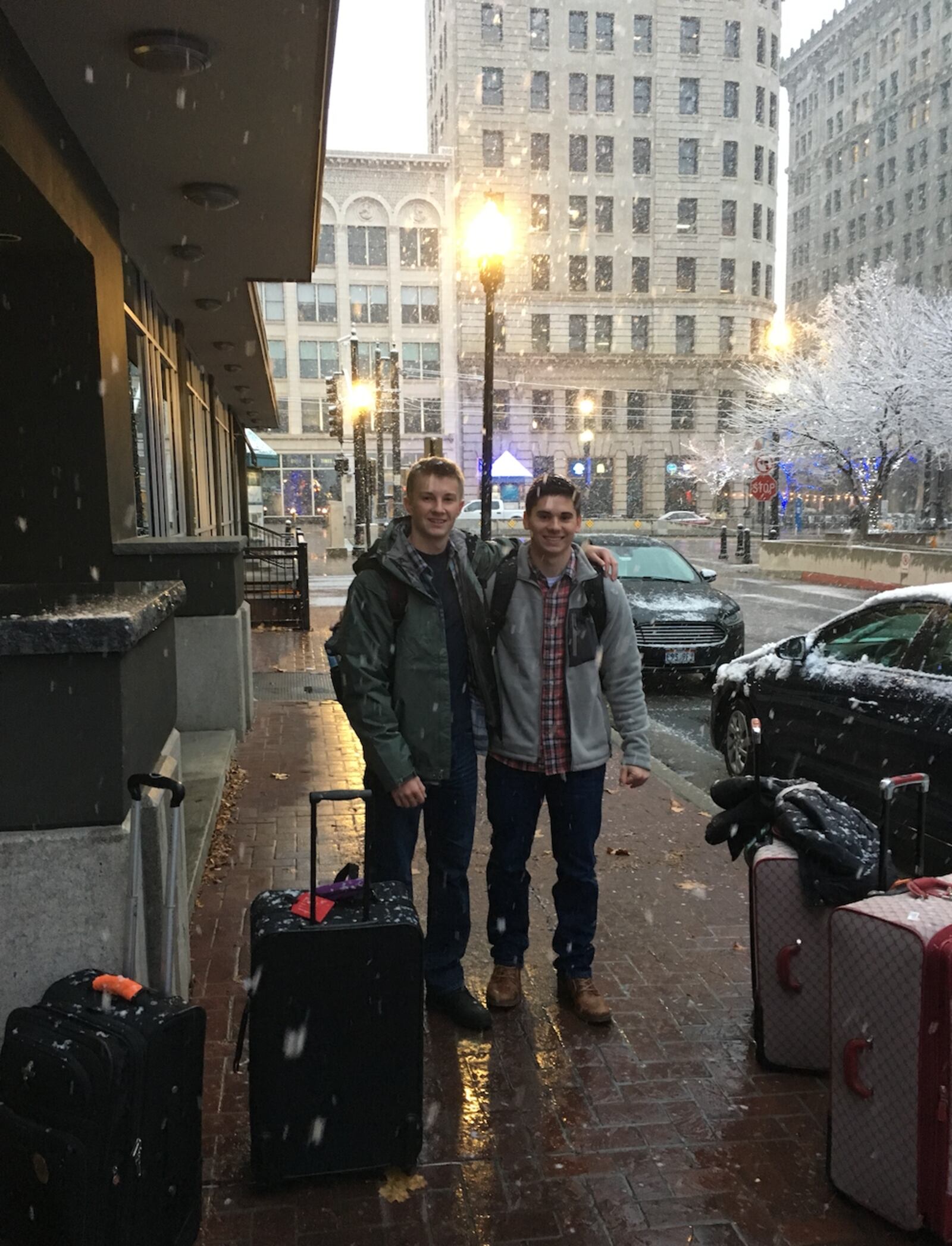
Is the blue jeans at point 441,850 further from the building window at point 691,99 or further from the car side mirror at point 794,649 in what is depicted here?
the building window at point 691,99

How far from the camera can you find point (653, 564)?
13.5 meters

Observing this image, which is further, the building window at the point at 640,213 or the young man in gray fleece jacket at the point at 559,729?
the building window at the point at 640,213

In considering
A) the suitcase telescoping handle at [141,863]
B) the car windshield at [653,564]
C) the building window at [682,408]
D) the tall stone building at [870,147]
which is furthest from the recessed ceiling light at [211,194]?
the tall stone building at [870,147]

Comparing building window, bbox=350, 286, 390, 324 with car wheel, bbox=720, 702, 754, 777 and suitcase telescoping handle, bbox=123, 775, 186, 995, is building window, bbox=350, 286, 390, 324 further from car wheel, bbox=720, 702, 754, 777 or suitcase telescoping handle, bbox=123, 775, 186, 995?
suitcase telescoping handle, bbox=123, 775, 186, 995

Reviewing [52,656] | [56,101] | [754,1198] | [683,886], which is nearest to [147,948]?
[52,656]

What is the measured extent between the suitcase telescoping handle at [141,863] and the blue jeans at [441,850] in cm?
88

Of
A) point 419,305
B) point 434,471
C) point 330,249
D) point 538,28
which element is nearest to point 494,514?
point 419,305

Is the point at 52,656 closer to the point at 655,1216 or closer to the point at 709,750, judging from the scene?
the point at 655,1216

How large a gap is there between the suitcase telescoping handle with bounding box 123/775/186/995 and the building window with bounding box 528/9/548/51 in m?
70.4

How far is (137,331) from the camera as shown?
369 inches

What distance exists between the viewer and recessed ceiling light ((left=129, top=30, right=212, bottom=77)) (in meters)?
4.95

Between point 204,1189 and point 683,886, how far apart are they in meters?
3.20

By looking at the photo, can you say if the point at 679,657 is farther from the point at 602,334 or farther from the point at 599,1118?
the point at 602,334

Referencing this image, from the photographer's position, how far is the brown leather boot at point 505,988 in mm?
4105
